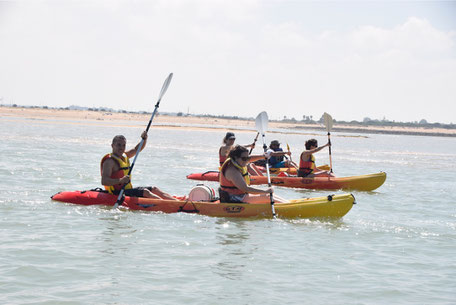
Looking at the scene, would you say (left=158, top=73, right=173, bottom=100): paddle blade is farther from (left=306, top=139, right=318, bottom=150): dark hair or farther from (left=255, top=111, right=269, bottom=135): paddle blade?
(left=306, top=139, right=318, bottom=150): dark hair

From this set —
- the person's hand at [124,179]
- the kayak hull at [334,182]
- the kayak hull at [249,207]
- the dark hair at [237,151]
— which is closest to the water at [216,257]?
the kayak hull at [249,207]

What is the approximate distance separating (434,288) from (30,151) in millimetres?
18244

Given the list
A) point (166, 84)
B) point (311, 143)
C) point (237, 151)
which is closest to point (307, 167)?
point (311, 143)

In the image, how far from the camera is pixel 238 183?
9273 millimetres

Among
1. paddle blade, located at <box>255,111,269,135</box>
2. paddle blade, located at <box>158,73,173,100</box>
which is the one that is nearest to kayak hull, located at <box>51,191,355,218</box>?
paddle blade, located at <box>255,111,269,135</box>

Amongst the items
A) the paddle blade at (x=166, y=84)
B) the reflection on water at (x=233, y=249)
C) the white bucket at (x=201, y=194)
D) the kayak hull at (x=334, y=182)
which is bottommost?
the reflection on water at (x=233, y=249)

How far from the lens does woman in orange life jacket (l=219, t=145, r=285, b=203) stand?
9180 millimetres

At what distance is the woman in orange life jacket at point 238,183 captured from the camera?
30.1 ft

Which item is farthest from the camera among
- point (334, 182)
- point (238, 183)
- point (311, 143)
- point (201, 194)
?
point (334, 182)

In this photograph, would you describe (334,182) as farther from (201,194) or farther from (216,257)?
(216,257)

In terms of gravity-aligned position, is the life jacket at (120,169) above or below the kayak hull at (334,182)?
above

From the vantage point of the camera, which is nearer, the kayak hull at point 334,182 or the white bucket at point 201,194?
the white bucket at point 201,194

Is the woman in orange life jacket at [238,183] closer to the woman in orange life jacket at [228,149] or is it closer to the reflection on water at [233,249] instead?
the reflection on water at [233,249]

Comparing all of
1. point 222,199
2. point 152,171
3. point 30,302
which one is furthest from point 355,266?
point 152,171
